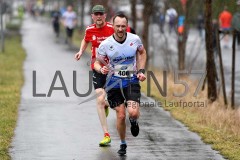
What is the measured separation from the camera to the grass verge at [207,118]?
11.1 m

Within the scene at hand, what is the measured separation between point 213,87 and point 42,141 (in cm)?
663

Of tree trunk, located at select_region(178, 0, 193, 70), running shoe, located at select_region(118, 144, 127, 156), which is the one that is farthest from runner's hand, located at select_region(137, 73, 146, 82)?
tree trunk, located at select_region(178, 0, 193, 70)

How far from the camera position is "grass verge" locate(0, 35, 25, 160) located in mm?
11762

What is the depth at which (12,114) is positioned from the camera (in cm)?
1422

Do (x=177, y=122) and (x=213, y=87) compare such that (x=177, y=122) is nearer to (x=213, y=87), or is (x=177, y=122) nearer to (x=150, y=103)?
(x=150, y=103)

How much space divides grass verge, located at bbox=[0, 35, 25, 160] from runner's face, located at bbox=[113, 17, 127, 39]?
212 centimetres

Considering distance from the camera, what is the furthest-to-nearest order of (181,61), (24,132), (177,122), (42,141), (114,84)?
1. (181,61)
2. (177,122)
3. (24,132)
4. (42,141)
5. (114,84)

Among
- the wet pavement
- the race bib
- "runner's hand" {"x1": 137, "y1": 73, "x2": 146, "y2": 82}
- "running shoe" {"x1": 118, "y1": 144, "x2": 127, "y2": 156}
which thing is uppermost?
the race bib

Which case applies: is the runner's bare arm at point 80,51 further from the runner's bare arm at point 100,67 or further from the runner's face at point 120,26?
the runner's face at point 120,26

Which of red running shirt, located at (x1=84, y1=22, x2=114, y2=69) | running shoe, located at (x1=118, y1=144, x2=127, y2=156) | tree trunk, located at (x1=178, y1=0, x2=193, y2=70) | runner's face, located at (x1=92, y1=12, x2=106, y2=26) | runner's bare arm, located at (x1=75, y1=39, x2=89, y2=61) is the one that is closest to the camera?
running shoe, located at (x1=118, y1=144, x2=127, y2=156)

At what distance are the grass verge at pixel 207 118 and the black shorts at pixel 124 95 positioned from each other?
1362 millimetres

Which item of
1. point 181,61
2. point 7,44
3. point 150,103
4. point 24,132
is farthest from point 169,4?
point 7,44

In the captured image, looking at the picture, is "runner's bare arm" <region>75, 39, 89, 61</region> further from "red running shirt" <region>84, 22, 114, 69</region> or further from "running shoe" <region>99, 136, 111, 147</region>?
"running shoe" <region>99, 136, 111, 147</region>

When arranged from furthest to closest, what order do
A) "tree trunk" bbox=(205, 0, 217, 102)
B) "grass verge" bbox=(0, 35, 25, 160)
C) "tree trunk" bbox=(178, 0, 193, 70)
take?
"tree trunk" bbox=(178, 0, 193, 70)
"tree trunk" bbox=(205, 0, 217, 102)
"grass verge" bbox=(0, 35, 25, 160)
